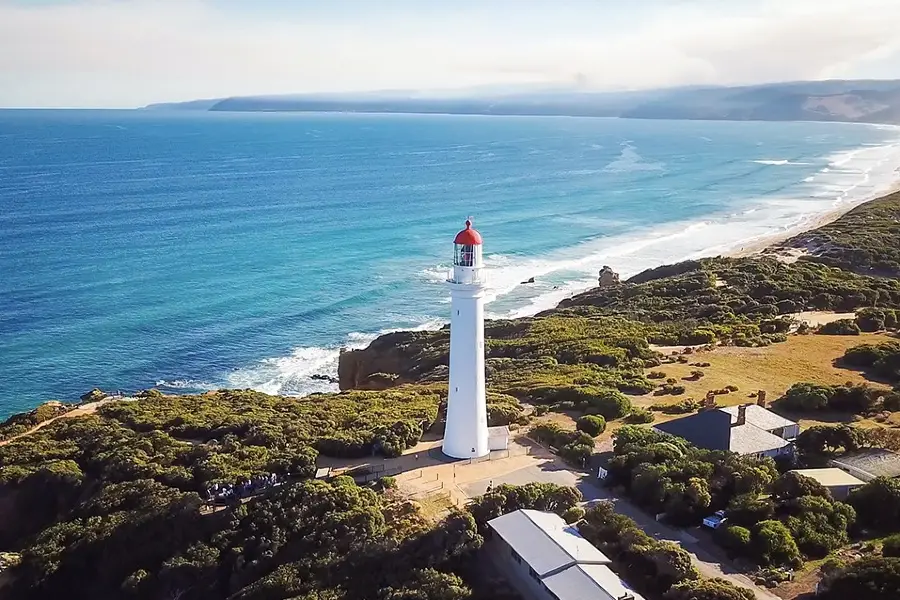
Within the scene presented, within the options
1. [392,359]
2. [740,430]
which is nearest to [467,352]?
[740,430]

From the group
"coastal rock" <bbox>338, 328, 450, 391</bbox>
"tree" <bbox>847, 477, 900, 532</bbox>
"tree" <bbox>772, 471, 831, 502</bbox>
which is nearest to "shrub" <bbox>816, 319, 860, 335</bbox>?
"coastal rock" <bbox>338, 328, 450, 391</bbox>

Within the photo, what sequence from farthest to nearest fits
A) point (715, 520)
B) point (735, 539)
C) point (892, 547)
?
1. point (715, 520)
2. point (735, 539)
3. point (892, 547)

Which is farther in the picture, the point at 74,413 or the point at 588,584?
the point at 74,413

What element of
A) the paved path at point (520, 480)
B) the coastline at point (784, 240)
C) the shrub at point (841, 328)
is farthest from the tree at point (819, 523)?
the coastline at point (784, 240)

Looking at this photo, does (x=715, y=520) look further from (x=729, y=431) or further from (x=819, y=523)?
(x=729, y=431)

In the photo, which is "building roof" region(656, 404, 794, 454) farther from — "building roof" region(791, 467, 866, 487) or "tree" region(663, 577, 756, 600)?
"tree" region(663, 577, 756, 600)

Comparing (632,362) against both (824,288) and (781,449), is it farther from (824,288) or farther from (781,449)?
(824,288)

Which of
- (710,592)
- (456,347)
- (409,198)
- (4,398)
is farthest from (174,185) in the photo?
(710,592)

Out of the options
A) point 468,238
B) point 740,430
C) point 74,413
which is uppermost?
point 468,238
